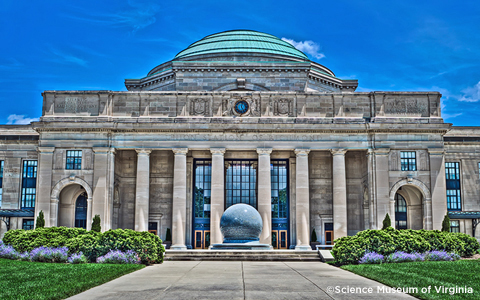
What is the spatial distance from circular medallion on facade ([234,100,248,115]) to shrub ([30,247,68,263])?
25.6m

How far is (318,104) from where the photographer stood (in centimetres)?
5381

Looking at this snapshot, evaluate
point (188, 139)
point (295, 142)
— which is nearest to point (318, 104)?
point (295, 142)

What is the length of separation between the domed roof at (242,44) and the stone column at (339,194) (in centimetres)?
1781

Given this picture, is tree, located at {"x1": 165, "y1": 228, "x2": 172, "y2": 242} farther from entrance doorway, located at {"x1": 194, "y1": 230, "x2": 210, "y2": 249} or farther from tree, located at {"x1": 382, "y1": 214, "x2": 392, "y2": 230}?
tree, located at {"x1": 382, "y1": 214, "x2": 392, "y2": 230}

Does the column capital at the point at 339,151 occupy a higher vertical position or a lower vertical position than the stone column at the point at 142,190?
higher

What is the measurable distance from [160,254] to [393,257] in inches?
605

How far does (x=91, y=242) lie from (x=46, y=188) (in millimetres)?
20888

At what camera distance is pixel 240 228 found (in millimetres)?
42062

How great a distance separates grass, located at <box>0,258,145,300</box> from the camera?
18056 mm

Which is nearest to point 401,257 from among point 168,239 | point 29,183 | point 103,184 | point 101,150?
point 168,239

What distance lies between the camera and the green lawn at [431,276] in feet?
60.1

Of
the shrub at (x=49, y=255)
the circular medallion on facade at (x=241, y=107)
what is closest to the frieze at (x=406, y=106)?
the circular medallion on facade at (x=241, y=107)

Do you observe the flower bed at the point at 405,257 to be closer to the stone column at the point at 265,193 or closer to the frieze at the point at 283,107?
the stone column at the point at 265,193

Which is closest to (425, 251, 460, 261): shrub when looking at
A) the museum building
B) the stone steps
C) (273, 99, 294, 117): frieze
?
the stone steps
